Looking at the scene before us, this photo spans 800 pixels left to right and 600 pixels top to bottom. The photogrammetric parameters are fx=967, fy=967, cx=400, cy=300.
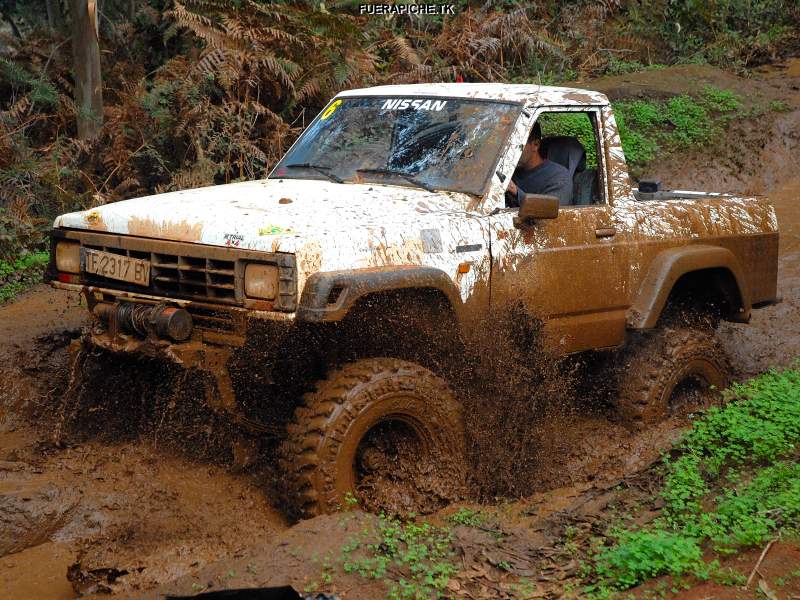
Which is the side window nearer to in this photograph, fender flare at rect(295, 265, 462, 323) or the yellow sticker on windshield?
the yellow sticker on windshield

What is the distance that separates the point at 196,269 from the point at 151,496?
1.14 meters

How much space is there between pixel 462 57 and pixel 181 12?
3.75 metres

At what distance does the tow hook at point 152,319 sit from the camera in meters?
4.25

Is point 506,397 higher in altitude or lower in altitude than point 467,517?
higher

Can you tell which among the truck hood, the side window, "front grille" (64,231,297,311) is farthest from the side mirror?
"front grille" (64,231,297,311)

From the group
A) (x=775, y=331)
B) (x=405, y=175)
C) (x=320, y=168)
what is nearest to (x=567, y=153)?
(x=405, y=175)

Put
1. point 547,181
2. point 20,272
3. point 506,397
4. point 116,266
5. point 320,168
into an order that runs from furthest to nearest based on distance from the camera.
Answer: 1. point 20,272
2. point 547,181
3. point 320,168
4. point 506,397
5. point 116,266

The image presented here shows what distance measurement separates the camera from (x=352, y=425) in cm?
429

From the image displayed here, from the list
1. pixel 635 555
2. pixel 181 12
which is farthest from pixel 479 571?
pixel 181 12

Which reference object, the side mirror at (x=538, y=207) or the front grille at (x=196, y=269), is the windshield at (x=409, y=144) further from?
the front grille at (x=196, y=269)

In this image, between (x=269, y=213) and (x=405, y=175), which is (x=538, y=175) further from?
(x=269, y=213)

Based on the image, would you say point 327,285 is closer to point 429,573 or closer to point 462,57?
point 429,573

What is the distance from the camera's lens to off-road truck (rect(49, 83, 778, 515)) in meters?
4.23

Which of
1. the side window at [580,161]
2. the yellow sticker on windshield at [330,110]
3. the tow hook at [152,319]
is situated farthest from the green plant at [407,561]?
the yellow sticker on windshield at [330,110]
